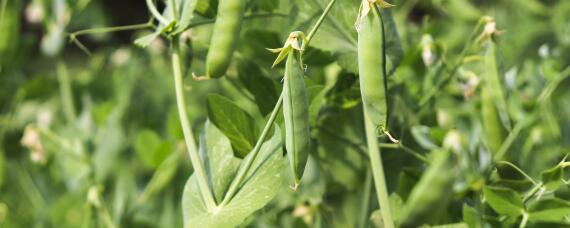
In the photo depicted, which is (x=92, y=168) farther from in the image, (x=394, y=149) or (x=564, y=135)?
(x=564, y=135)

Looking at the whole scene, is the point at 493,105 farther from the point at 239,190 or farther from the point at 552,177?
the point at 239,190

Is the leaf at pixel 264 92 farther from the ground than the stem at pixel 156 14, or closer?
closer

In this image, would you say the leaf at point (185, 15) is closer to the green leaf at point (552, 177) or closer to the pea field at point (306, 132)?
the pea field at point (306, 132)

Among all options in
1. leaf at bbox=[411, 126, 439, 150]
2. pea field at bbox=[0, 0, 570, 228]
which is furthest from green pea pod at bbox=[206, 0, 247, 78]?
leaf at bbox=[411, 126, 439, 150]

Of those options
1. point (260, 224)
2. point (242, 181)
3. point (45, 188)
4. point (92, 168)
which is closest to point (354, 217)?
point (260, 224)

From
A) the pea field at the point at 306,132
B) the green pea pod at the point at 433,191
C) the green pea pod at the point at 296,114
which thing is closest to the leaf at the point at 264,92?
the pea field at the point at 306,132

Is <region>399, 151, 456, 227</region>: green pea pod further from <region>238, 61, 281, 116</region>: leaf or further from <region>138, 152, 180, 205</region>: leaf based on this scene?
<region>138, 152, 180, 205</region>: leaf
